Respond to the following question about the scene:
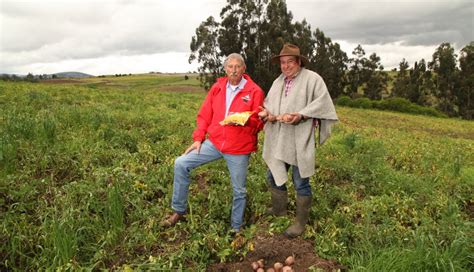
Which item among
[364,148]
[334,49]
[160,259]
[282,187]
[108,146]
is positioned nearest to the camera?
[160,259]

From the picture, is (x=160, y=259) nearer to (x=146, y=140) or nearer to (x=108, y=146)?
(x=108, y=146)

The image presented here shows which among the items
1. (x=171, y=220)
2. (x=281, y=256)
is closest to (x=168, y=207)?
(x=171, y=220)

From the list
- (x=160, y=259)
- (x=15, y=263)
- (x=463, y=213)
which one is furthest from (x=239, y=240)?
(x=463, y=213)

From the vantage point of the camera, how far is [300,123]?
13.8 ft

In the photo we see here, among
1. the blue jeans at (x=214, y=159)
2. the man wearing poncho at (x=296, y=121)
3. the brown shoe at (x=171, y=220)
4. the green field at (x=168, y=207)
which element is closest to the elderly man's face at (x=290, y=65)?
the man wearing poncho at (x=296, y=121)

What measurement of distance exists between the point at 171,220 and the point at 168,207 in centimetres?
43

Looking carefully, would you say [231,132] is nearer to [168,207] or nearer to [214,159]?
[214,159]

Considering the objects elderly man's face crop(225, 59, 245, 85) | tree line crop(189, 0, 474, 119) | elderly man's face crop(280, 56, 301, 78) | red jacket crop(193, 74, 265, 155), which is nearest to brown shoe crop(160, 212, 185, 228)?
red jacket crop(193, 74, 265, 155)

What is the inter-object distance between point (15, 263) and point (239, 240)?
8.49 ft

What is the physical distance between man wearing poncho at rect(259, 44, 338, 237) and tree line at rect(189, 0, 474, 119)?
92.7ft

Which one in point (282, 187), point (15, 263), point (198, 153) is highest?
point (198, 153)

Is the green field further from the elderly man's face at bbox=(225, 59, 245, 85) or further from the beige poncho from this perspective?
the elderly man's face at bbox=(225, 59, 245, 85)

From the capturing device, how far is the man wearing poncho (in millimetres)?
4047

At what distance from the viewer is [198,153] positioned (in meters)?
4.43
